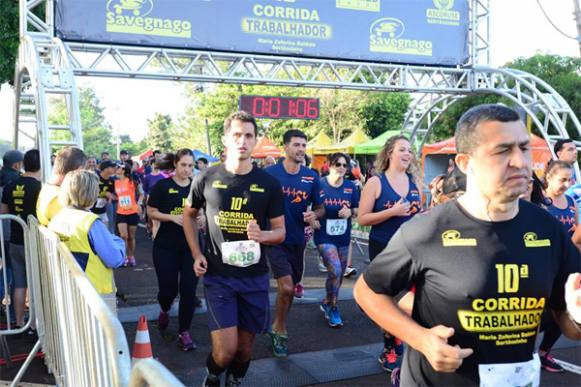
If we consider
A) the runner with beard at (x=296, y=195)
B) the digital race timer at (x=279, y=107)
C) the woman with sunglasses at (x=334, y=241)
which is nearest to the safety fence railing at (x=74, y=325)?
the runner with beard at (x=296, y=195)

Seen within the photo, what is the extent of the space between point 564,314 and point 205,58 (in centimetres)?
1071

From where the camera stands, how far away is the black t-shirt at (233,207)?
4.08 meters

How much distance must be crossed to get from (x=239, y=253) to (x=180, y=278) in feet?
6.22

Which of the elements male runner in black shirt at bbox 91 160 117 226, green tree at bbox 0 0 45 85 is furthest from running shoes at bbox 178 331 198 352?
green tree at bbox 0 0 45 85

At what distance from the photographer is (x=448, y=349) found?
6.13 feet

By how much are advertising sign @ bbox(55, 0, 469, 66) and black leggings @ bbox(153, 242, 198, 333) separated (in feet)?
22.2

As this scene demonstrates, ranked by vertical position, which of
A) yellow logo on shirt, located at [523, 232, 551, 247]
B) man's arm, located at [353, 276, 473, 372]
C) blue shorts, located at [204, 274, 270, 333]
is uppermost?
yellow logo on shirt, located at [523, 232, 551, 247]

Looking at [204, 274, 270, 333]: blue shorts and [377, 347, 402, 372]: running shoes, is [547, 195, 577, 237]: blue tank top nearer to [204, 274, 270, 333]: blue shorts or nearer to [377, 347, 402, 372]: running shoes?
[377, 347, 402, 372]: running shoes

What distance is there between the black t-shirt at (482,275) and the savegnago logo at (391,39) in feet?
38.4

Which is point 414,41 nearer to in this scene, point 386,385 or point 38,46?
point 38,46

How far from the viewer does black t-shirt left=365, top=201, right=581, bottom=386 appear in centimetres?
196

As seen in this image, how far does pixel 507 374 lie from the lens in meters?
1.99

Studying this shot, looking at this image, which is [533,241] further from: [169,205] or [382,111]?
[382,111]

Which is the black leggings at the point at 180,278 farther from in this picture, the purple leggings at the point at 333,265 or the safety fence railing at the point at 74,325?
the purple leggings at the point at 333,265
